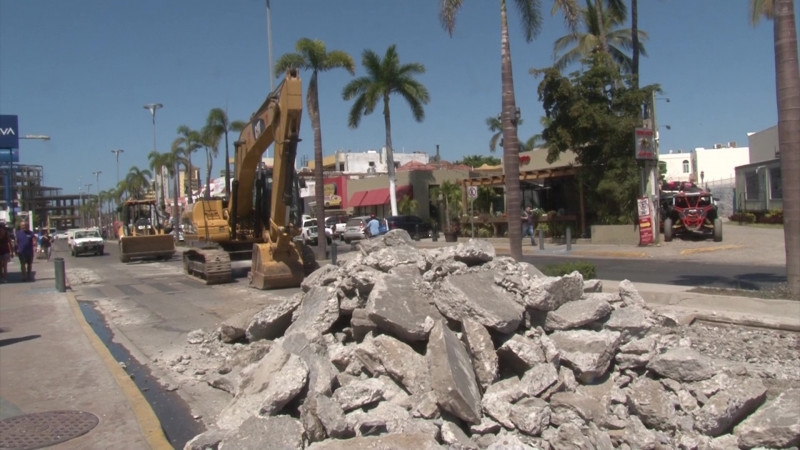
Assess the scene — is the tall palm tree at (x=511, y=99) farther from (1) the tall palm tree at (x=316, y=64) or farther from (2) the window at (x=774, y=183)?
(2) the window at (x=774, y=183)

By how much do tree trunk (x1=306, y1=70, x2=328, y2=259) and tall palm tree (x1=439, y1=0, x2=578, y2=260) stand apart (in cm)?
1019

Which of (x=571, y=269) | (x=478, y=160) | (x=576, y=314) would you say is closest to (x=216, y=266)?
(x=571, y=269)

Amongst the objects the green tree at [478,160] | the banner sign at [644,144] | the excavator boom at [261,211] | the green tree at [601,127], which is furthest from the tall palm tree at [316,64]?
the green tree at [478,160]

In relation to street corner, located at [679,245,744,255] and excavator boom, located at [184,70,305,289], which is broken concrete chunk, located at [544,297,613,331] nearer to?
excavator boom, located at [184,70,305,289]

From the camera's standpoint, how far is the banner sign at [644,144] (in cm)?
2430

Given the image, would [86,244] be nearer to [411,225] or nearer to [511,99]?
[411,225]

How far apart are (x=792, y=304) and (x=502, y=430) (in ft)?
20.8

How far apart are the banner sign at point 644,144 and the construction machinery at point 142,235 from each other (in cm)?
2169

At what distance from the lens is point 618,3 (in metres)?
32.1

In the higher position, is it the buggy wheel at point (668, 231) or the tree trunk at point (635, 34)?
the tree trunk at point (635, 34)

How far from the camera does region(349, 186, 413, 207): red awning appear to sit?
4790 centimetres

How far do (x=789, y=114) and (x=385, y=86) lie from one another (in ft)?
98.8

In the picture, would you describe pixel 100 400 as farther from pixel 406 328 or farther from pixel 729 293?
pixel 729 293

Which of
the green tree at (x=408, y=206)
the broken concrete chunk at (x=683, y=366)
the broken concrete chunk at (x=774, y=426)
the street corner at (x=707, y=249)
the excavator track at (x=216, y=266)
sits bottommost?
the broken concrete chunk at (x=774, y=426)
